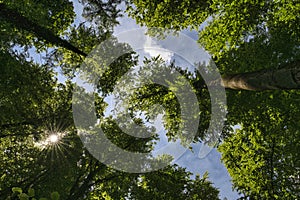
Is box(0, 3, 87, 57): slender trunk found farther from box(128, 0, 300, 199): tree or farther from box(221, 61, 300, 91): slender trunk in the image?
box(221, 61, 300, 91): slender trunk

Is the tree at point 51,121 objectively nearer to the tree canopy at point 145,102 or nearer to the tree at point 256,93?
the tree canopy at point 145,102

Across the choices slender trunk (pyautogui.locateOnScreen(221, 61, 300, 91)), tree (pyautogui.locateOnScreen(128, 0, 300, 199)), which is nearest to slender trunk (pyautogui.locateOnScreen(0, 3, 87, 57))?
tree (pyautogui.locateOnScreen(128, 0, 300, 199))

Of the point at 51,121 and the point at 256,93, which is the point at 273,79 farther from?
the point at 51,121

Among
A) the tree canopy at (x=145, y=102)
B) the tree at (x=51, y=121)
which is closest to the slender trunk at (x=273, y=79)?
the tree canopy at (x=145, y=102)

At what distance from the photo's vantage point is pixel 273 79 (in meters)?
6.61

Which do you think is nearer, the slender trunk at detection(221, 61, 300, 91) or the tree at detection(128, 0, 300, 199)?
the slender trunk at detection(221, 61, 300, 91)

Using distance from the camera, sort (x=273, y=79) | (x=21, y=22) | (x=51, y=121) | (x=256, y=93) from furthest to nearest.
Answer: (x=51, y=121), (x=256, y=93), (x=21, y=22), (x=273, y=79)

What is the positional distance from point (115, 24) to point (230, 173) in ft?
36.9

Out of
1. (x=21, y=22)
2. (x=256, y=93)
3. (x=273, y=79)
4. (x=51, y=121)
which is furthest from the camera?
(x=51, y=121)

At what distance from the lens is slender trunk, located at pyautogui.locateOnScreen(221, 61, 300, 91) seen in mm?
5911

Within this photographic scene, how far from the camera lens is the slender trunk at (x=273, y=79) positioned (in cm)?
591

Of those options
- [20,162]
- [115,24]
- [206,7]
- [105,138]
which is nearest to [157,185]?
[105,138]

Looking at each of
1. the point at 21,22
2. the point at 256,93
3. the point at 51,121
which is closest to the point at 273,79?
the point at 256,93

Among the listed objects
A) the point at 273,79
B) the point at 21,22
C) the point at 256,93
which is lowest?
the point at 273,79
